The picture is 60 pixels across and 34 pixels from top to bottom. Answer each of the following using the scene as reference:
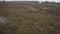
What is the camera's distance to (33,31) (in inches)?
67.0

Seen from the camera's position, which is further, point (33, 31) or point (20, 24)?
point (20, 24)

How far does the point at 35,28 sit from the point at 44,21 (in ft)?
1.06

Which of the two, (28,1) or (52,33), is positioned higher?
(28,1)

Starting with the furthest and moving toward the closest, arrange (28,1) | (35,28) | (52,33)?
(28,1) < (35,28) < (52,33)

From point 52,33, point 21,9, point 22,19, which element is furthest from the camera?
point 21,9

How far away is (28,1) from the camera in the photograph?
10.7ft

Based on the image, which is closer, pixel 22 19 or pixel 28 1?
pixel 22 19

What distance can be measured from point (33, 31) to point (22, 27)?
20 cm

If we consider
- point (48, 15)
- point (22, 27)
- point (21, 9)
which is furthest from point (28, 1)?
point (22, 27)

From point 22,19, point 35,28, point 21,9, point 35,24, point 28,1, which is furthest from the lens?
point 28,1

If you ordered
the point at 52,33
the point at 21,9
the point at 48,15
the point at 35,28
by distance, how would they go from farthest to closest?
the point at 21,9 < the point at 48,15 < the point at 35,28 < the point at 52,33

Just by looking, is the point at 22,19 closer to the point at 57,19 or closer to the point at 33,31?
the point at 33,31

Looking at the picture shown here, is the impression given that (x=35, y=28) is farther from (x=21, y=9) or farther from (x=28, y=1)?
(x=28, y=1)

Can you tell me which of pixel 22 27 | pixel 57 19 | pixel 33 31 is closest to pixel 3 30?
pixel 22 27
